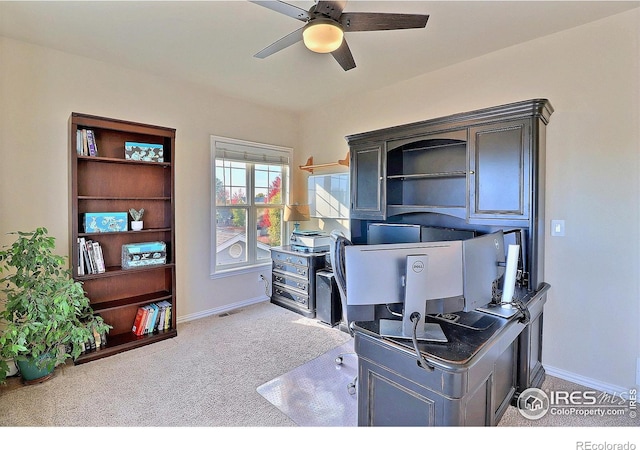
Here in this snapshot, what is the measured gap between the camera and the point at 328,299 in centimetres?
352

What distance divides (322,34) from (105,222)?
8.31ft

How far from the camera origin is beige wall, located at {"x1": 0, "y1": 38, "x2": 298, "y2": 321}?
258 cm

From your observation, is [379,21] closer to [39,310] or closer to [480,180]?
[480,180]

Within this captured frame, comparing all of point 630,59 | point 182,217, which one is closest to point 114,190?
point 182,217

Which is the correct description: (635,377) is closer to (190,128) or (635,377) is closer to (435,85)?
(435,85)

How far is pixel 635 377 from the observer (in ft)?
7.20

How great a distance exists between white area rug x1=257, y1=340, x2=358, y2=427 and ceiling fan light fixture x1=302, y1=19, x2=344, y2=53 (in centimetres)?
229

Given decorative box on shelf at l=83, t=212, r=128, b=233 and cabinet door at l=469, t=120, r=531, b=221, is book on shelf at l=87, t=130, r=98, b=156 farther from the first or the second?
cabinet door at l=469, t=120, r=531, b=221

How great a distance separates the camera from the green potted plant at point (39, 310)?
2.23m

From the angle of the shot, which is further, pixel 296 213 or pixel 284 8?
pixel 296 213

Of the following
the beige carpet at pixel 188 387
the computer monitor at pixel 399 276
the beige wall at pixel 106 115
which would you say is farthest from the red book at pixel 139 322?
the computer monitor at pixel 399 276

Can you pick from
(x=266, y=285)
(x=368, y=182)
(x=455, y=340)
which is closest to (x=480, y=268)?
(x=455, y=340)

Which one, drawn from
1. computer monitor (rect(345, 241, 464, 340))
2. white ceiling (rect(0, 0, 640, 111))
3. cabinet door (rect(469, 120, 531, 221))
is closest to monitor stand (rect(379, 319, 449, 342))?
computer monitor (rect(345, 241, 464, 340))
